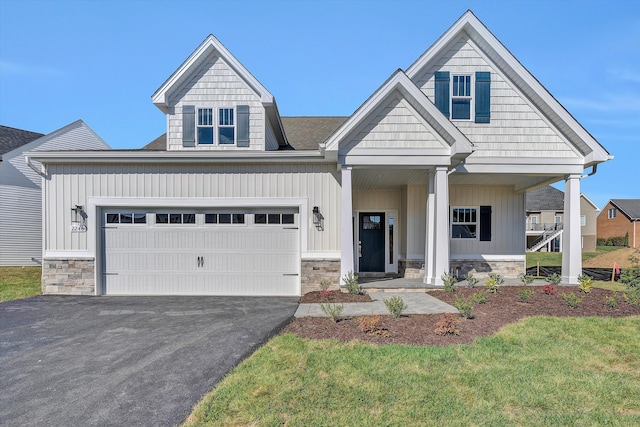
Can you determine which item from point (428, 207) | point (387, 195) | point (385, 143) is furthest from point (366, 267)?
point (385, 143)

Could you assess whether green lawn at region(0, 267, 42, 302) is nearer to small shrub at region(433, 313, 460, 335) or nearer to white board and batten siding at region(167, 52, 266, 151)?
white board and batten siding at region(167, 52, 266, 151)

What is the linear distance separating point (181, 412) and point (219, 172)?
6999 mm

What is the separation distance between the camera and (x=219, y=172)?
9320mm

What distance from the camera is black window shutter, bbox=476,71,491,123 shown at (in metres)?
9.88

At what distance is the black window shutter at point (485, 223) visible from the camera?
1121 cm

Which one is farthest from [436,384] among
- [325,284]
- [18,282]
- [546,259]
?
[546,259]

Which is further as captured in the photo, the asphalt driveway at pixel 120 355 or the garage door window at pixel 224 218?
the garage door window at pixel 224 218

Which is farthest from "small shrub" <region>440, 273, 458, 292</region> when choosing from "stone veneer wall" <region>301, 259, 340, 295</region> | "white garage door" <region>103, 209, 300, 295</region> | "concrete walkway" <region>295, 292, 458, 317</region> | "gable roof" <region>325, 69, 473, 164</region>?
"white garage door" <region>103, 209, 300, 295</region>

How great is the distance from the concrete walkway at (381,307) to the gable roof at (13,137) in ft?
57.7

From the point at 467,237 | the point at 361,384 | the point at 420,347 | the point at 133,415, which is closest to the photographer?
the point at 133,415

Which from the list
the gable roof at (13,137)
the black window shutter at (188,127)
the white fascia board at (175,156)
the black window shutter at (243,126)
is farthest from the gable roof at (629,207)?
the gable roof at (13,137)

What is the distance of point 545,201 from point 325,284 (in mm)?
33530

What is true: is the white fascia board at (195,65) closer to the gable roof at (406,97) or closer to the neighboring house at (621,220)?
the gable roof at (406,97)

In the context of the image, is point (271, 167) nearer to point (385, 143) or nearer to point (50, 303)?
point (385, 143)
